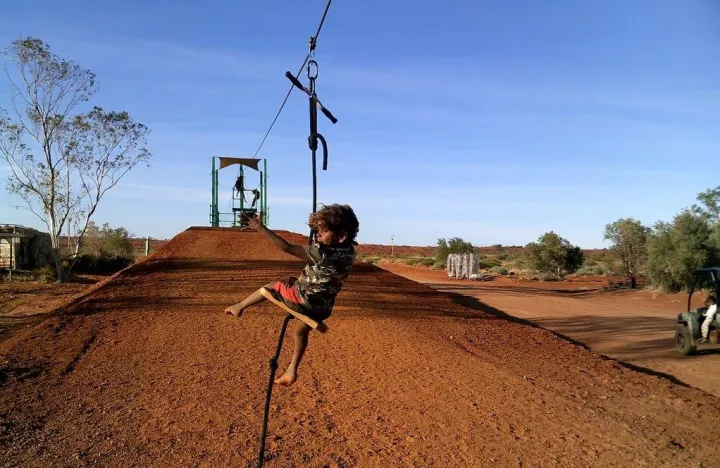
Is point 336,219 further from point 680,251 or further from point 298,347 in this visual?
point 680,251

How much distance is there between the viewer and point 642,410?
27.8 feet

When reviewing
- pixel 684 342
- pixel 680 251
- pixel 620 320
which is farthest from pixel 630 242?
pixel 684 342

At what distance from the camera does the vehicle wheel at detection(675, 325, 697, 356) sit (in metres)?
13.9

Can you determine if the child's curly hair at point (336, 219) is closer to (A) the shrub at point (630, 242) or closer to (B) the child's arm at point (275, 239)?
(B) the child's arm at point (275, 239)

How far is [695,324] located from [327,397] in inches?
416

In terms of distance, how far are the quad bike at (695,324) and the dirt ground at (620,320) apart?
35cm

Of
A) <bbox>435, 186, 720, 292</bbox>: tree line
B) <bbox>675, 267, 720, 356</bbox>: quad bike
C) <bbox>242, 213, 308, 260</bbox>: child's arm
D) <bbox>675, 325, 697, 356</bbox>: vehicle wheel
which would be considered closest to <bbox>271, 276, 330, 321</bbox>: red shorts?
<bbox>242, 213, 308, 260</bbox>: child's arm

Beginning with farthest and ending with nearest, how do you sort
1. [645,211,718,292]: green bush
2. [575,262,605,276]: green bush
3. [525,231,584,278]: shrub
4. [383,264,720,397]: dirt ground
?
1. [575,262,605,276]: green bush
2. [525,231,584,278]: shrub
3. [645,211,718,292]: green bush
4. [383,264,720,397]: dirt ground

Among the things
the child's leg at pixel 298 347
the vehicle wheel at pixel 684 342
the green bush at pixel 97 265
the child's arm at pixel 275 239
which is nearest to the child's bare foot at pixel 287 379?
the child's leg at pixel 298 347

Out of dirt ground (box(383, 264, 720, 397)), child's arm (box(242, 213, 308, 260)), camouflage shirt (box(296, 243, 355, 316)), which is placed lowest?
dirt ground (box(383, 264, 720, 397))

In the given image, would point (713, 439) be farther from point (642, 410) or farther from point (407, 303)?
point (407, 303)

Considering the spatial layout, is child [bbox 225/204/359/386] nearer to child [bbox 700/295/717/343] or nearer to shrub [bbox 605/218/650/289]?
child [bbox 700/295/717/343]

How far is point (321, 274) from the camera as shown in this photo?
358 centimetres

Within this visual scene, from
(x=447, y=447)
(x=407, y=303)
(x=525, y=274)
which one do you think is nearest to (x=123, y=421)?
(x=447, y=447)
